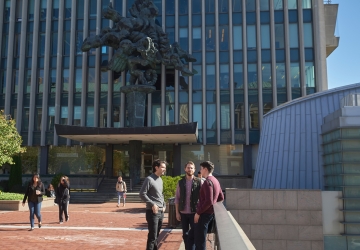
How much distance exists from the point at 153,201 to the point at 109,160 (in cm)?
2759

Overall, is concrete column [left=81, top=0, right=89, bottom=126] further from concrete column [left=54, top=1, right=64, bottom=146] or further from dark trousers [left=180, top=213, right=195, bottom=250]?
dark trousers [left=180, top=213, right=195, bottom=250]

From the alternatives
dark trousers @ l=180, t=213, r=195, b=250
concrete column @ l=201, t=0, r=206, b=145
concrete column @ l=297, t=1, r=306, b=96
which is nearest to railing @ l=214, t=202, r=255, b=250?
dark trousers @ l=180, t=213, r=195, b=250

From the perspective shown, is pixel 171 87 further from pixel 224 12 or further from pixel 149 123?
pixel 224 12

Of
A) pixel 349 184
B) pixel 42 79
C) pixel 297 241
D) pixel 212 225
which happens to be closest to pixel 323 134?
pixel 349 184

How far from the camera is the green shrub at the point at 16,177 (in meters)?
30.6

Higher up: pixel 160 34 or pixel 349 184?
pixel 160 34

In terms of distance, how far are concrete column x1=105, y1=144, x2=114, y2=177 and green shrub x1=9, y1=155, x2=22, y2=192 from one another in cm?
701

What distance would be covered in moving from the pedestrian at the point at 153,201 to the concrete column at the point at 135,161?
21.9m

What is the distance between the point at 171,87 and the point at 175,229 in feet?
73.7

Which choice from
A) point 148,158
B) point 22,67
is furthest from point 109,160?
point 22,67

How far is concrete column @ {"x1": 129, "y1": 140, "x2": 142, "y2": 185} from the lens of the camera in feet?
93.7

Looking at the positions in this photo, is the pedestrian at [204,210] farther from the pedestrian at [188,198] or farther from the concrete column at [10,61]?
the concrete column at [10,61]

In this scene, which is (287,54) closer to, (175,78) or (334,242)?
(175,78)

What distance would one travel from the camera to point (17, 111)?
34344 mm
